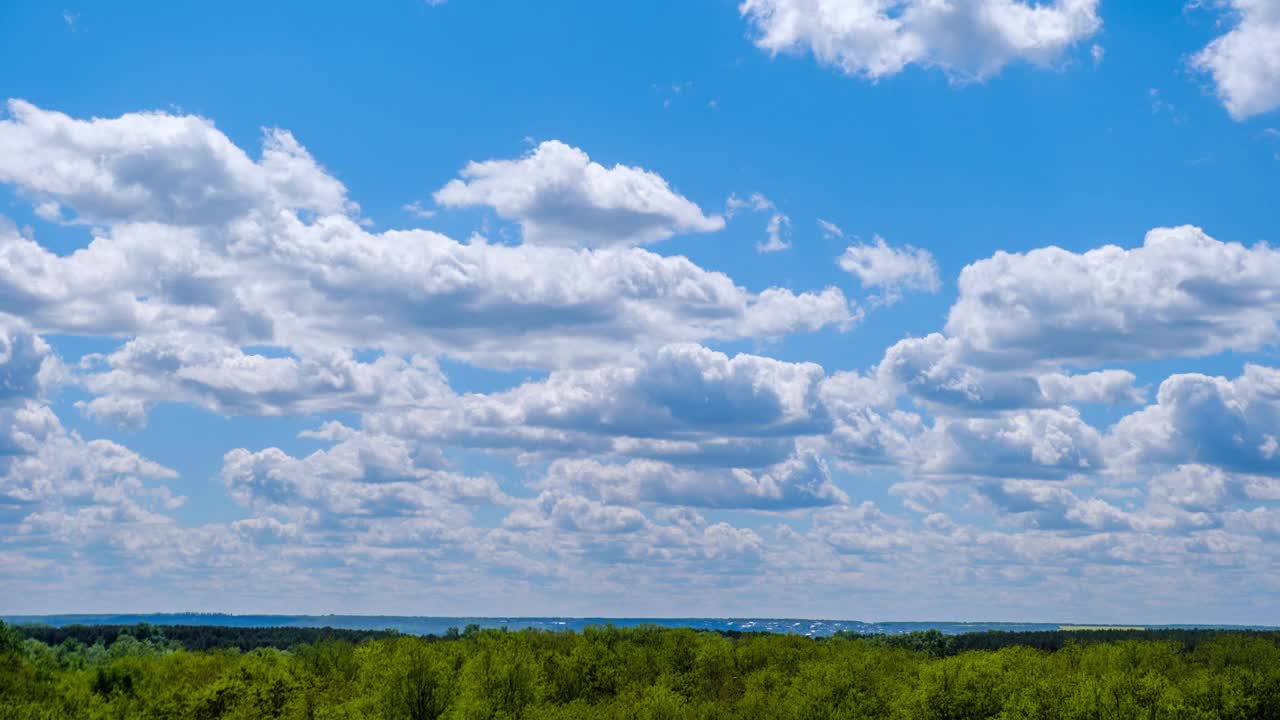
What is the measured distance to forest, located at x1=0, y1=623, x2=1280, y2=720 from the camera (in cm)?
12269

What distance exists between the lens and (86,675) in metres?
158

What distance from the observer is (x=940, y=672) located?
13500cm

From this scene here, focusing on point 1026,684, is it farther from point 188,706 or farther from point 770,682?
point 188,706

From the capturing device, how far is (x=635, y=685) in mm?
139000

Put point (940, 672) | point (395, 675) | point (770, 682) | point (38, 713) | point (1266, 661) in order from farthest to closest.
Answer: point (1266, 661) < point (770, 682) < point (940, 672) < point (395, 675) < point (38, 713)

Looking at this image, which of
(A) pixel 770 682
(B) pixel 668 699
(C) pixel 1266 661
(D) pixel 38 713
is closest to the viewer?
(D) pixel 38 713

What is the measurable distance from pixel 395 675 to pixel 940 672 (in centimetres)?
6163

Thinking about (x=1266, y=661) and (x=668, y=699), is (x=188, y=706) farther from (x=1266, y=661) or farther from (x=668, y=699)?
(x=1266, y=661)

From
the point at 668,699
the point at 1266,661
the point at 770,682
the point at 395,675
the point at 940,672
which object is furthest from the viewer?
the point at 1266,661

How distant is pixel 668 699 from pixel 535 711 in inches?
530

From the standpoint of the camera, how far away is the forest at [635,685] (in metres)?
123

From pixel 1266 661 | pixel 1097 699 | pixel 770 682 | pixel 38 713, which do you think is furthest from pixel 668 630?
pixel 38 713

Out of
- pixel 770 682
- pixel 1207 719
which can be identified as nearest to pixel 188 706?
pixel 770 682

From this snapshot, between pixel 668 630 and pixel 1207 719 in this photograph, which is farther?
pixel 668 630
